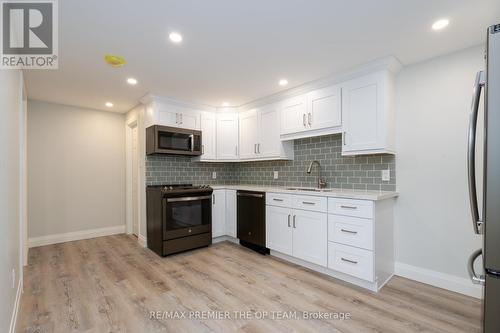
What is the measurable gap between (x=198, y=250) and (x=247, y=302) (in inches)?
63.5

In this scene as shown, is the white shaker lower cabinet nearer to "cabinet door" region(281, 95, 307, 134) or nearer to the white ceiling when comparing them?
"cabinet door" region(281, 95, 307, 134)

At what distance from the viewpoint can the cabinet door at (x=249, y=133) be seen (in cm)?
396

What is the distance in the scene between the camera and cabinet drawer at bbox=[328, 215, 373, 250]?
233cm

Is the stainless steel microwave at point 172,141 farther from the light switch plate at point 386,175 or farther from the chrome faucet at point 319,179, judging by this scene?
the light switch plate at point 386,175

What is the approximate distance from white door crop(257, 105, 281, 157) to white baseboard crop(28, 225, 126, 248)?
3097mm

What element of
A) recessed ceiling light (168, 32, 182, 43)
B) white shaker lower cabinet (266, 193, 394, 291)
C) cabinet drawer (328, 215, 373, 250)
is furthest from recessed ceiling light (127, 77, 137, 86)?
cabinet drawer (328, 215, 373, 250)

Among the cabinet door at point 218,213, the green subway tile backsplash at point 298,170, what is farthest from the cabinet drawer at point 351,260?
the cabinet door at point 218,213

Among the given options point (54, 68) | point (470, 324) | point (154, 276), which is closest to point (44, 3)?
point (54, 68)

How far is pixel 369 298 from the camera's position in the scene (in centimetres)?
221

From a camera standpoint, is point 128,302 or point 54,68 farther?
point 54,68

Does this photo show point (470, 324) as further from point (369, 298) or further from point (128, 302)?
point (128, 302)

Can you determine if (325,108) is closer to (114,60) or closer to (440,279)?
(440,279)

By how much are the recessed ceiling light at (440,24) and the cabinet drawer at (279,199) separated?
2102 mm
